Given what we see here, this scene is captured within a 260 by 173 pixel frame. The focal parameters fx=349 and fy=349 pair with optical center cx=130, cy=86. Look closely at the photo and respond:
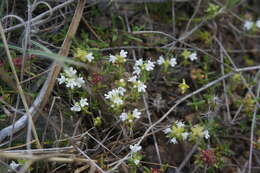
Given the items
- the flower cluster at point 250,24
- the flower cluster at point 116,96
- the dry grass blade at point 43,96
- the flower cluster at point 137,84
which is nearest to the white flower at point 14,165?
the dry grass blade at point 43,96

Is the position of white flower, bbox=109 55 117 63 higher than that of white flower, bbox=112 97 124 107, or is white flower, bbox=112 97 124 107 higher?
white flower, bbox=109 55 117 63

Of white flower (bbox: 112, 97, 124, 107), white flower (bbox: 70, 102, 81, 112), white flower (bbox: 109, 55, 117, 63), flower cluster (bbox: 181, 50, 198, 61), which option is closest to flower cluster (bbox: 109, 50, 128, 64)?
A: white flower (bbox: 109, 55, 117, 63)

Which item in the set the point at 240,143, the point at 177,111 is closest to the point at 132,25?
the point at 177,111

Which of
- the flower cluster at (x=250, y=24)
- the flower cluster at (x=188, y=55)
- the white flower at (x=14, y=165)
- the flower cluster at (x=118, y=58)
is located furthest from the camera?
the flower cluster at (x=250, y=24)

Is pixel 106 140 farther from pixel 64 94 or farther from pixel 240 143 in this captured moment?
pixel 240 143

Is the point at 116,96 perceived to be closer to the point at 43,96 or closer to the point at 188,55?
the point at 43,96

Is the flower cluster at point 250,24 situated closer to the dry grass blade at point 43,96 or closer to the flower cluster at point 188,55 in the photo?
the flower cluster at point 188,55

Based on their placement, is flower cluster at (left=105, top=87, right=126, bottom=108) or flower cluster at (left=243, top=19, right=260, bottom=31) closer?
flower cluster at (left=105, top=87, right=126, bottom=108)

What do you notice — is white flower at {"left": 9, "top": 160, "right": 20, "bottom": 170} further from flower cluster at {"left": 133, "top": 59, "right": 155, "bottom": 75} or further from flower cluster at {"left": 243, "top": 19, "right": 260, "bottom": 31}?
flower cluster at {"left": 243, "top": 19, "right": 260, "bottom": 31}

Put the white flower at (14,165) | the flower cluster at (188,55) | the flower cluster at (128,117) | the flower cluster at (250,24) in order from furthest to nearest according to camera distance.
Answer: the flower cluster at (250,24) < the flower cluster at (188,55) < the flower cluster at (128,117) < the white flower at (14,165)
